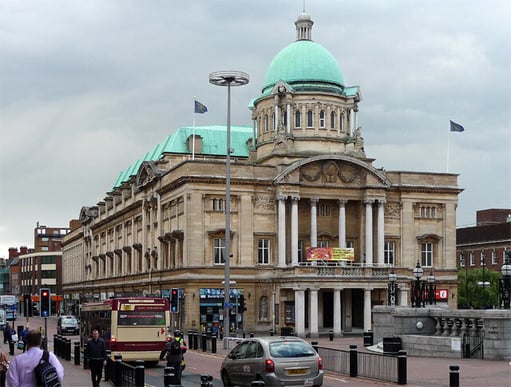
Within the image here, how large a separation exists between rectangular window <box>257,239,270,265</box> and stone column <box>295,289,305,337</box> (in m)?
5.15

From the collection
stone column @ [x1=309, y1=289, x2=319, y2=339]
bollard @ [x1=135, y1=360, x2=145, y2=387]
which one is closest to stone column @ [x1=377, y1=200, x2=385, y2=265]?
stone column @ [x1=309, y1=289, x2=319, y2=339]

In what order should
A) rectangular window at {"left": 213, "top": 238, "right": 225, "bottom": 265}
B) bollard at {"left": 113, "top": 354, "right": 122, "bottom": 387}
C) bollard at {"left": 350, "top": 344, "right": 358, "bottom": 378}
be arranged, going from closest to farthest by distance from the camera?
bollard at {"left": 113, "top": 354, "right": 122, "bottom": 387} < bollard at {"left": 350, "top": 344, "right": 358, "bottom": 378} < rectangular window at {"left": 213, "top": 238, "right": 225, "bottom": 265}

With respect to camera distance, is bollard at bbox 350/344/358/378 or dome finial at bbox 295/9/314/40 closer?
bollard at bbox 350/344/358/378

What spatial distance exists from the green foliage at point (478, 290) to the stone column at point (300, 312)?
2484cm

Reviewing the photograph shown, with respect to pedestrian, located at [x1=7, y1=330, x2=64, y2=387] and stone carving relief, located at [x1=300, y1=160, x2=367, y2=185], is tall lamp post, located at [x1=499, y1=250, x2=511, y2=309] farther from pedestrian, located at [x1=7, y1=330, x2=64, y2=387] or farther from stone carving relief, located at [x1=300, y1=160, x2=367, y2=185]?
stone carving relief, located at [x1=300, y1=160, x2=367, y2=185]

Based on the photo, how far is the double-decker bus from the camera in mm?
36344

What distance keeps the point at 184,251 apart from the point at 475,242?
5214 cm

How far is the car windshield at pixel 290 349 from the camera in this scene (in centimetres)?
2430

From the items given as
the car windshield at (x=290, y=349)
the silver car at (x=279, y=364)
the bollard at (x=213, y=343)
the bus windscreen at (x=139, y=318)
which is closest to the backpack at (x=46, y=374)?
the silver car at (x=279, y=364)

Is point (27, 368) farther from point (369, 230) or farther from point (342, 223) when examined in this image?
point (369, 230)

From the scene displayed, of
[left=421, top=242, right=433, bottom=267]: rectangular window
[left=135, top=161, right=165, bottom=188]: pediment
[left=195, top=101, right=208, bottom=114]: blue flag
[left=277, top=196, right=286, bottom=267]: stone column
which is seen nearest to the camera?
[left=195, top=101, right=208, bottom=114]: blue flag

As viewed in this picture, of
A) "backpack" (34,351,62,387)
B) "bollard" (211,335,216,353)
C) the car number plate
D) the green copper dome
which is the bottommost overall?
"bollard" (211,335,216,353)

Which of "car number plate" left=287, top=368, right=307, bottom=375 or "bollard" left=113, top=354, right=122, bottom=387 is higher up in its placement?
"car number plate" left=287, top=368, right=307, bottom=375

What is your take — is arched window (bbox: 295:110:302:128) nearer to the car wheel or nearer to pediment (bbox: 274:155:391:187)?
pediment (bbox: 274:155:391:187)
